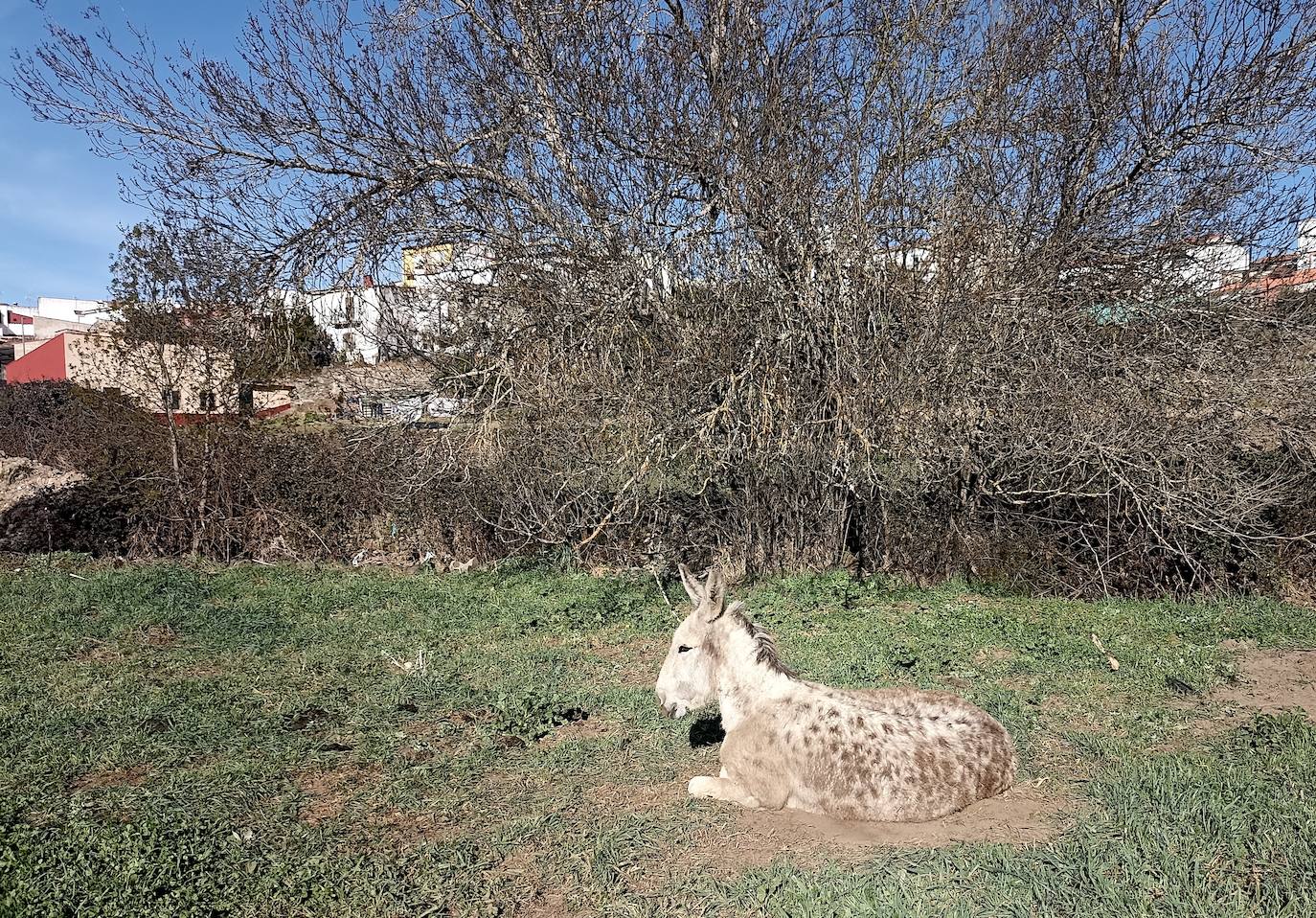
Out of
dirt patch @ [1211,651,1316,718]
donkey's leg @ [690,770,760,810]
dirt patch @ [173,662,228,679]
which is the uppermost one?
dirt patch @ [173,662,228,679]

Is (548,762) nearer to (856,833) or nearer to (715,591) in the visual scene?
(715,591)

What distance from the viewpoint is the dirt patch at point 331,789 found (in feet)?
17.3

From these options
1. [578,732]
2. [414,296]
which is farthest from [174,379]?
[578,732]

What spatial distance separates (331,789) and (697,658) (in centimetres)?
230

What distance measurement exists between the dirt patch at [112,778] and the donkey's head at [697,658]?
314 centimetres

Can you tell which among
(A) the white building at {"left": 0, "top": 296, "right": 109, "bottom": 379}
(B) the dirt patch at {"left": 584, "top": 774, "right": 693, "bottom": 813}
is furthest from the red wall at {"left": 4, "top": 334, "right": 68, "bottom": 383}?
(B) the dirt patch at {"left": 584, "top": 774, "right": 693, "bottom": 813}

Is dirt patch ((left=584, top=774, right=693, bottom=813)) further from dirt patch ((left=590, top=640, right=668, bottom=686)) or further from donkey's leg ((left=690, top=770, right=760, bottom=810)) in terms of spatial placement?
dirt patch ((left=590, top=640, right=668, bottom=686))

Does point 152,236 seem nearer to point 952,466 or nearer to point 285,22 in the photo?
point 285,22

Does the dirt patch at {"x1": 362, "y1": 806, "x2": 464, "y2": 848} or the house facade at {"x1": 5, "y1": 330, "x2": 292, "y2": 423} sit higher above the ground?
the house facade at {"x1": 5, "y1": 330, "x2": 292, "y2": 423}

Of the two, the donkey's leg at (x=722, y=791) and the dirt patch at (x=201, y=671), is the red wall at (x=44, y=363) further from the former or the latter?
the donkey's leg at (x=722, y=791)

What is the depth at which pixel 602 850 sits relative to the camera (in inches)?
186

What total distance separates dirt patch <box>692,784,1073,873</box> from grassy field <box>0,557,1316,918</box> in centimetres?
3

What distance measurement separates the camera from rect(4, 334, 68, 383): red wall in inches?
1511

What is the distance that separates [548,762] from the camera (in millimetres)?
6109
